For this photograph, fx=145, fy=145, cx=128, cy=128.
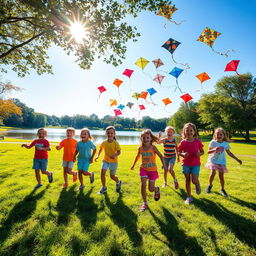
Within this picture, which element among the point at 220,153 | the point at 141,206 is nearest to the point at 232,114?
the point at 220,153

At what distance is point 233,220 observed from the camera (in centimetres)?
331

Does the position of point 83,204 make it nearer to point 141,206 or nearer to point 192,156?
point 141,206

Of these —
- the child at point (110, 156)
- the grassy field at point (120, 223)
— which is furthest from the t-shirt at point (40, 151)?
the child at point (110, 156)

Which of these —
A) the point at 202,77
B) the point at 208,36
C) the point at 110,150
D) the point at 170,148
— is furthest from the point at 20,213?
the point at 202,77

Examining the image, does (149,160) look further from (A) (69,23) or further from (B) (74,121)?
Result: (B) (74,121)

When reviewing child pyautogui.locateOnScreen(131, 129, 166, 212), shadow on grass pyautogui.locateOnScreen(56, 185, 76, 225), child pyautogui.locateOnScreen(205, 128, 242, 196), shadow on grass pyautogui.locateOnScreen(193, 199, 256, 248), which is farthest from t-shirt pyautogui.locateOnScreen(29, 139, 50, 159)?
child pyautogui.locateOnScreen(205, 128, 242, 196)

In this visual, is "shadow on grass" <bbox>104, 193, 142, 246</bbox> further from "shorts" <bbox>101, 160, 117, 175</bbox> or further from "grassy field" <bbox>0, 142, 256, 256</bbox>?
"shorts" <bbox>101, 160, 117, 175</bbox>

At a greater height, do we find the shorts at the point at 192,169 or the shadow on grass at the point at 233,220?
the shorts at the point at 192,169

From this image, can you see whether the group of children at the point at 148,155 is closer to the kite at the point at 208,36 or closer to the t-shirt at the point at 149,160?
the t-shirt at the point at 149,160

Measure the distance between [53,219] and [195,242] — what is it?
9.41 ft

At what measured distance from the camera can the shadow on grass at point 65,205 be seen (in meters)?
3.17

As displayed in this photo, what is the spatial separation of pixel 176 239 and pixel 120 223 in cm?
113

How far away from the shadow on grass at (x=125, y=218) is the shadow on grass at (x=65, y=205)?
0.93 meters

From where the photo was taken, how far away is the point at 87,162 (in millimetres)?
4871
